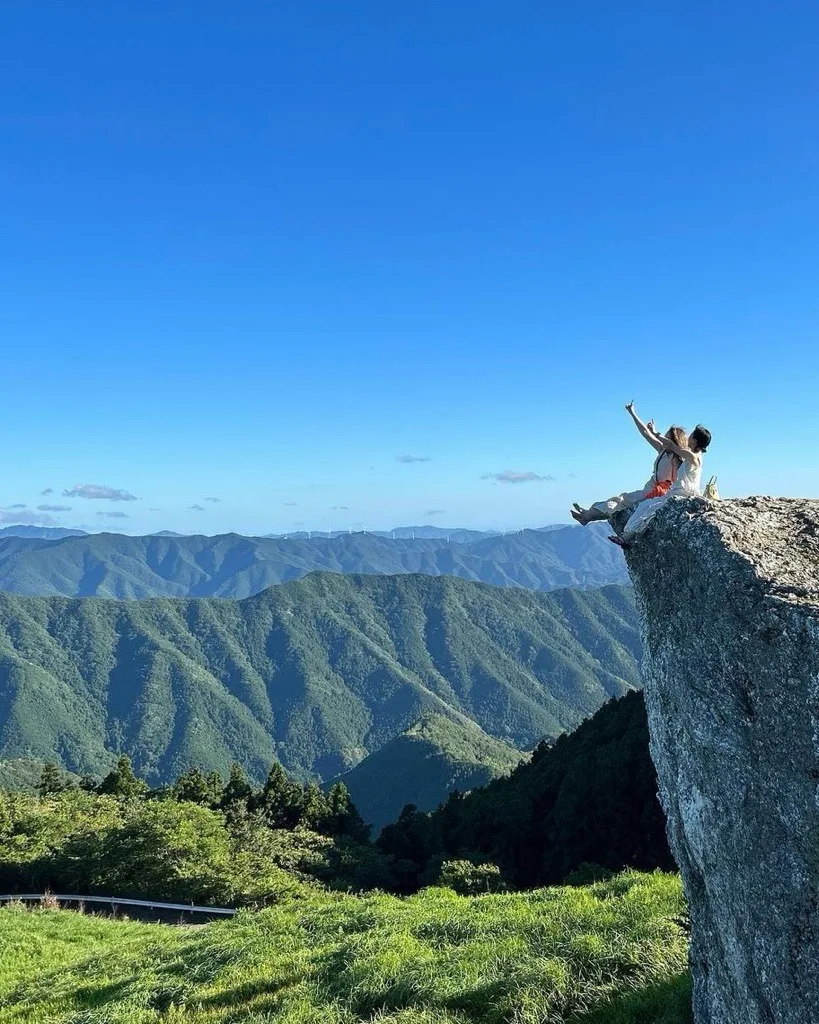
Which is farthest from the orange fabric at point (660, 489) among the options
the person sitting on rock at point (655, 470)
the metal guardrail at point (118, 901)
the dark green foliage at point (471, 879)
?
the metal guardrail at point (118, 901)

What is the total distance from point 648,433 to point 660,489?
0.77m

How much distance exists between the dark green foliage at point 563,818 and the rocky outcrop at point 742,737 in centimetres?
2665

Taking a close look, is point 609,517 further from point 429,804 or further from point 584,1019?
point 429,804

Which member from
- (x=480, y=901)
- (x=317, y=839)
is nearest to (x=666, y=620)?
(x=480, y=901)

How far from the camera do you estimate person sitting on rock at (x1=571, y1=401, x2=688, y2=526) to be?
786 cm

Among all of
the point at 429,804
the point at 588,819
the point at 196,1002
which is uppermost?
the point at 196,1002

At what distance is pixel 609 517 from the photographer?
8.60 metres

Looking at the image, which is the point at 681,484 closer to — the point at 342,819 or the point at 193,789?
the point at 342,819

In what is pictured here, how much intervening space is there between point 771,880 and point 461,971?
6.20 meters

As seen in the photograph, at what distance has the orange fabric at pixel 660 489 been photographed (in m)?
7.85

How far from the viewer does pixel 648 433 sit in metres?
8.18

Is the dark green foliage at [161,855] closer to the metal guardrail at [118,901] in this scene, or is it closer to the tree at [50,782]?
the metal guardrail at [118,901]

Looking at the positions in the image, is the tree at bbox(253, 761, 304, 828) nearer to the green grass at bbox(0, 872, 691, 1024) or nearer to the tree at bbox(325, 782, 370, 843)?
the tree at bbox(325, 782, 370, 843)

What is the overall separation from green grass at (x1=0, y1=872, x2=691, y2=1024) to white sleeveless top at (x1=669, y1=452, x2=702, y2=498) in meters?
6.00
